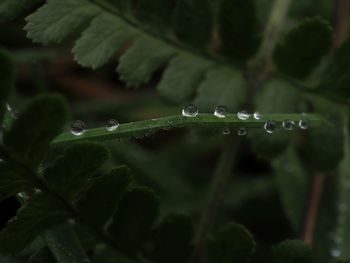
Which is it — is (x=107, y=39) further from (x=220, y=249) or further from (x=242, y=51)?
(x=220, y=249)

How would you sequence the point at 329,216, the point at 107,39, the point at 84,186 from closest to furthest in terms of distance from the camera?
the point at 84,186, the point at 107,39, the point at 329,216

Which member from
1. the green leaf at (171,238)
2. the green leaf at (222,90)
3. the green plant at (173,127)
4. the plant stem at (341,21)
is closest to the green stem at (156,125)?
the green plant at (173,127)

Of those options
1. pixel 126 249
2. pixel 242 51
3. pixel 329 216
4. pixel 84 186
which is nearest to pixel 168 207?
pixel 329 216

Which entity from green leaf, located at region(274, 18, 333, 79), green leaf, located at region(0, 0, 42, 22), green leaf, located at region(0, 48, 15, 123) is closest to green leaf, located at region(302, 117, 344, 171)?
green leaf, located at region(274, 18, 333, 79)

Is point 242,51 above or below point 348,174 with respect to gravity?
above

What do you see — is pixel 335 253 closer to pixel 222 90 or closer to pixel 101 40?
pixel 222 90

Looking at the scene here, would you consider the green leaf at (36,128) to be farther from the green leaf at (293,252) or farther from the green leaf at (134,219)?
the green leaf at (293,252)
